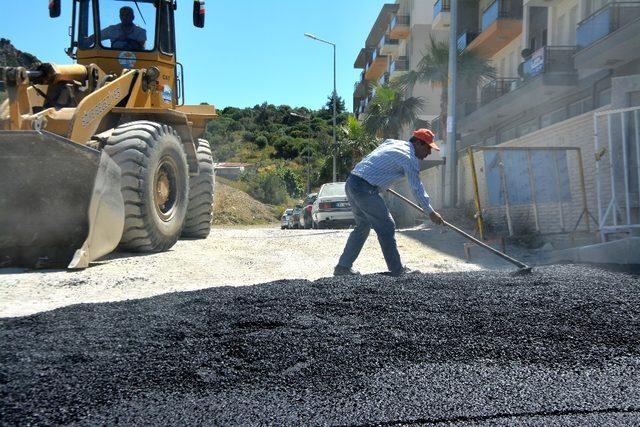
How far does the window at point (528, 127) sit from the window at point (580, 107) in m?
2.39

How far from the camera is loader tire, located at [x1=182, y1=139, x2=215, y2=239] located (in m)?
10.5

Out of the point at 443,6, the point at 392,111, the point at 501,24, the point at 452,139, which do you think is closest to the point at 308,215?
the point at 452,139

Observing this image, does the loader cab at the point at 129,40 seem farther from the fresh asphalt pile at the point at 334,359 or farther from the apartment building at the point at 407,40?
the apartment building at the point at 407,40

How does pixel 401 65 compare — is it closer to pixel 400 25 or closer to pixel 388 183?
pixel 400 25

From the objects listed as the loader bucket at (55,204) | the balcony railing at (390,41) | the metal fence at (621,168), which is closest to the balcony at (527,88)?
Result: the metal fence at (621,168)

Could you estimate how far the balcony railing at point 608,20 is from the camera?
47.4ft

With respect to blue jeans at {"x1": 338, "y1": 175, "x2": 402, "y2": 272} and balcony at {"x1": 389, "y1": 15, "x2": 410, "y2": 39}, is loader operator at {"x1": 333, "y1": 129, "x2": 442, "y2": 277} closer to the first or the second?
blue jeans at {"x1": 338, "y1": 175, "x2": 402, "y2": 272}

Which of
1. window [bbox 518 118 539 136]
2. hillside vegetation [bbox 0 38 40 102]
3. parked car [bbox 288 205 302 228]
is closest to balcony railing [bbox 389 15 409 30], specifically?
parked car [bbox 288 205 302 228]

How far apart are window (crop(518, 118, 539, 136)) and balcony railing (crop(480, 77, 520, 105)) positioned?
1292 mm

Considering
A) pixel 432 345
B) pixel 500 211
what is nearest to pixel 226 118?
pixel 500 211

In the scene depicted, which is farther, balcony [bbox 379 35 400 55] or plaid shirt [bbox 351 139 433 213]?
balcony [bbox 379 35 400 55]

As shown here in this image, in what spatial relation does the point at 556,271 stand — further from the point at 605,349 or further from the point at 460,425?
the point at 460,425

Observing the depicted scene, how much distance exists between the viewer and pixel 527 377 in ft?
10.3

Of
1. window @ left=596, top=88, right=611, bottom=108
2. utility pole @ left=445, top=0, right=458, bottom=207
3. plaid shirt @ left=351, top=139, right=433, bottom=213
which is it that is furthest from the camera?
window @ left=596, top=88, right=611, bottom=108
